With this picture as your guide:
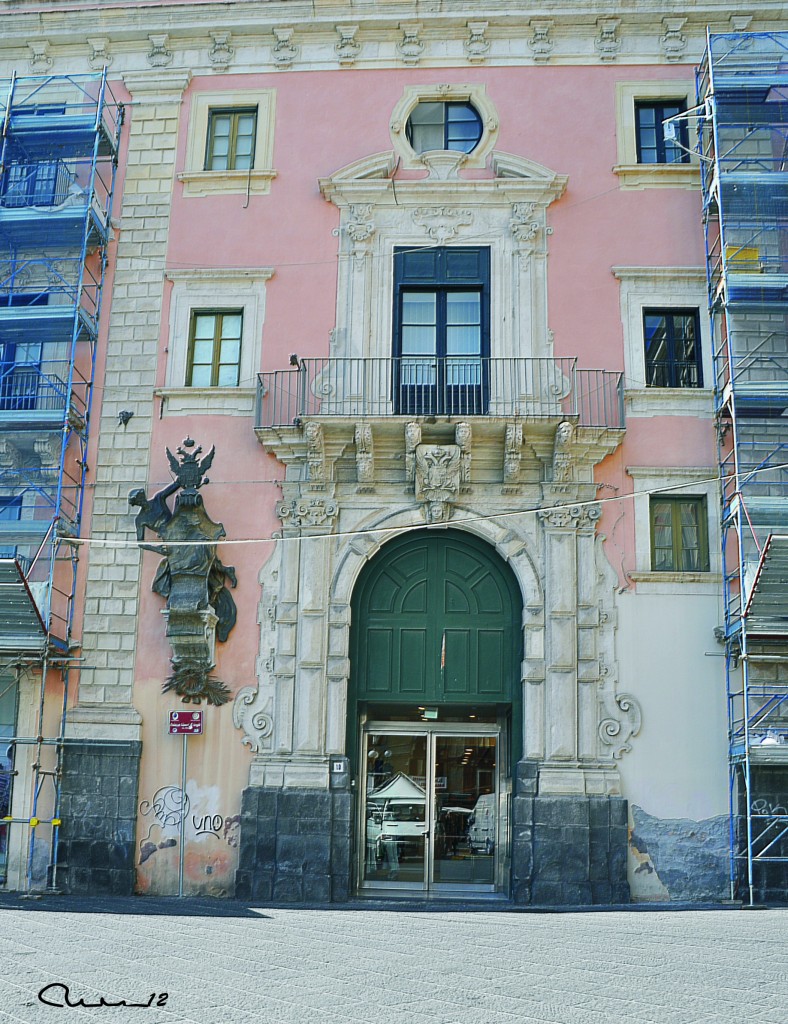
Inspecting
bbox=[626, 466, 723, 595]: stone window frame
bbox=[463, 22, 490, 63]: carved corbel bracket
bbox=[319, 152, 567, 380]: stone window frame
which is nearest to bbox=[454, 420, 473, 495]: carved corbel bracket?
bbox=[319, 152, 567, 380]: stone window frame

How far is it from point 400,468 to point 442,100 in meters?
6.29

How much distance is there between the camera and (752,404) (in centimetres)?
1647

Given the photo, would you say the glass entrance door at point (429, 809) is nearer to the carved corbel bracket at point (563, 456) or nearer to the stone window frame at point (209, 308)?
the carved corbel bracket at point (563, 456)

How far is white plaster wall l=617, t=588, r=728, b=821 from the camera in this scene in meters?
15.7

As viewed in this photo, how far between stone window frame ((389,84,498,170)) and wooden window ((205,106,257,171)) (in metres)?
2.32

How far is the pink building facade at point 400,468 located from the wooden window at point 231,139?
8cm

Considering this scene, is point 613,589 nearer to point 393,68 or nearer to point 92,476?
point 92,476

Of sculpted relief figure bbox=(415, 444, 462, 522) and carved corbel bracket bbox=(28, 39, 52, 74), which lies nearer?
sculpted relief figure bbox=(415, 444, 462, 522)

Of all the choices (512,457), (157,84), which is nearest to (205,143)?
(157,84)

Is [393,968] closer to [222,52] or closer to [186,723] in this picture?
[186,723]

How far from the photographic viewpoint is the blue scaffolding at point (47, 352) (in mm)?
16344

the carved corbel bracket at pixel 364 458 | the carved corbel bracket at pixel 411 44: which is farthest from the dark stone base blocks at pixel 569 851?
the carved corbel bracket at pixel 411 44

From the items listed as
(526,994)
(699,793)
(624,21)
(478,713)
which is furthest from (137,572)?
(624,21)

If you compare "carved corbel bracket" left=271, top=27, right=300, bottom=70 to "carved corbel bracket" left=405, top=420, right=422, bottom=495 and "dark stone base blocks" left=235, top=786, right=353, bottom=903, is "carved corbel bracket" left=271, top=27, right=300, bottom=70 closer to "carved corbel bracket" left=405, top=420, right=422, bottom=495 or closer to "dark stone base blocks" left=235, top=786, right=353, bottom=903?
"carved corbel bracket" left=405, top=420, right=422, bottom=495
